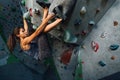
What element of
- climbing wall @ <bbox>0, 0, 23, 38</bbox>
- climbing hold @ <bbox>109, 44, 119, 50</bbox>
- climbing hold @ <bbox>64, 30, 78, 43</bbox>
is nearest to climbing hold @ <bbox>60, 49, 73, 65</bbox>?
climbing hold @ <bbox>64, 30, 78, 43</bbox>

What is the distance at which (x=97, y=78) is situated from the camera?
7.71 ft

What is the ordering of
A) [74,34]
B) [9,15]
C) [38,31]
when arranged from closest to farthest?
1. [38,31]
2. [74,34]
3. [9,15]

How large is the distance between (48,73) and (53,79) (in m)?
0.06

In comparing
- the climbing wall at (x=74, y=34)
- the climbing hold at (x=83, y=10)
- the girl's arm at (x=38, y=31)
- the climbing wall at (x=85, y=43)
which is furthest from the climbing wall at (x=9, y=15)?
the climbing hold at (x=83, y=10)

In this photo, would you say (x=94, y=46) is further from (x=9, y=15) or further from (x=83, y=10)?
(x=9, y=15)

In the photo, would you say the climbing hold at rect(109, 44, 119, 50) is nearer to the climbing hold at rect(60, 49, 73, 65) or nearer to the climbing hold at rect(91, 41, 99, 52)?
the climbing hold at rect(91, 41, 99, 52)

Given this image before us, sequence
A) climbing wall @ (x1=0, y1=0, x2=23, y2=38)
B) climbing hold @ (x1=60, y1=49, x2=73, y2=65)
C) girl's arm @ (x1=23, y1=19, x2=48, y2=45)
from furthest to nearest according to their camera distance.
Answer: climbing wall @ (x1=0, y1=0, x2=23, y2=38)
climbing hold @ (x1=60, y1=49, x2=73, y2=65)
girl's arm @ (x1=23, y1=19, x2=48, y2=45)

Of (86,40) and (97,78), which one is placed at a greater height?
(86,40)

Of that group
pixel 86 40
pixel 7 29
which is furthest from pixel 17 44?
pixel 86 40

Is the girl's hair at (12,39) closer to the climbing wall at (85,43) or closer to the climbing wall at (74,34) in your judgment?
the climbing wall at (85,43)

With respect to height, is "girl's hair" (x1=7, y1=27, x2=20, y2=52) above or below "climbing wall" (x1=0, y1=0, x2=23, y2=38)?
below

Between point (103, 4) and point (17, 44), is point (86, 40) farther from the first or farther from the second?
point (17, 44)

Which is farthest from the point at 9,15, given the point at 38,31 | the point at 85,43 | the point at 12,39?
the point at 85,43

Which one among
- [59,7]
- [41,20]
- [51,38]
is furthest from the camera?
[51,38]
